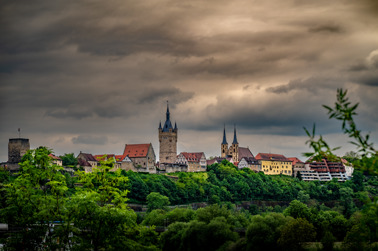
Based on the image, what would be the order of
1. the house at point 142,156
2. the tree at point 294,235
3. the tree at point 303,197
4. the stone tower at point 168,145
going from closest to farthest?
the tree at point 294,235
the tree at point 303,197
the house at point 142,156
the stone tower at point 168,145

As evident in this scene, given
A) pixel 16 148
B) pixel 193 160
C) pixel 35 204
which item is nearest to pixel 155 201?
pixel 16 148

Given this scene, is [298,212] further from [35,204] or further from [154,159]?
[154,159]

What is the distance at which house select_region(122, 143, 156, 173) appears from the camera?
16512 centimetres

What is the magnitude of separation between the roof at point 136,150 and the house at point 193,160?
52.8ft

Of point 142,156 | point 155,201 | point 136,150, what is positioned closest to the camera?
point 155,201

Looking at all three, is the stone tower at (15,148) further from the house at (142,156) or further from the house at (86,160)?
the house at (142,156)

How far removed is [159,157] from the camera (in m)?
198

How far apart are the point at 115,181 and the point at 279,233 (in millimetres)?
24129

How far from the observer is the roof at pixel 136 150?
170125 millimetres

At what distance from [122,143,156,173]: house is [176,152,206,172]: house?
1367cm

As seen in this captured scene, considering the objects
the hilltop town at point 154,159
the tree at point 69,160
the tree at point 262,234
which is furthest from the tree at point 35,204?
the tree at point 69,160

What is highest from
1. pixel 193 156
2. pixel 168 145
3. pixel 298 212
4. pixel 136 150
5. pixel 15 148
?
pixel 168 145

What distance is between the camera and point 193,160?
182 m

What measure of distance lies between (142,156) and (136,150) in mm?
4731
